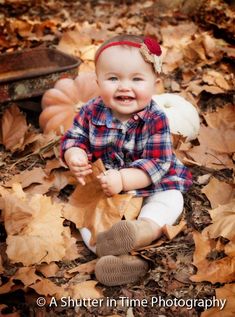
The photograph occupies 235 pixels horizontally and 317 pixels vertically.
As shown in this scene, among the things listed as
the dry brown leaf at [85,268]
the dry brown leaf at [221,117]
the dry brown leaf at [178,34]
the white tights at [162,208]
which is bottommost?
the dry brown leaf at [85,268]

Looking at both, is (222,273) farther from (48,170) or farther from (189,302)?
(48,170)

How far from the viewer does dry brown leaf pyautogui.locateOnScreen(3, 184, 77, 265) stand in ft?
5.90

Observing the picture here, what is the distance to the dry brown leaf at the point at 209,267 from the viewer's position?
169 cm

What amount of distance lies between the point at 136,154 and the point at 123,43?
553 mm

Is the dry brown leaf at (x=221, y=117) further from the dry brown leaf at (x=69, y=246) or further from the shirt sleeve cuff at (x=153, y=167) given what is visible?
the dry brown leaf at (x=69, y=246)

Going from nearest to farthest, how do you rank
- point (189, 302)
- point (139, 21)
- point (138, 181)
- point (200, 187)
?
point (189, 302), point (138, 181), point (200, 187), point (139, 21)

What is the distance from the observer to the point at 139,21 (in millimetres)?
5062

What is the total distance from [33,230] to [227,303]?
0.88 meters

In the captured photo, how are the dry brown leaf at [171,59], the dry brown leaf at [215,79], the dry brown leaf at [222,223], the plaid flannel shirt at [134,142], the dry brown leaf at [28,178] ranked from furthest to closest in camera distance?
the dry brown leaf at [171,59], the dry brown leaf at [215,79], the dry brown leaf at [28,178], the plaid flannel shirt at [134,142], the dry brown leaf at [222,223]

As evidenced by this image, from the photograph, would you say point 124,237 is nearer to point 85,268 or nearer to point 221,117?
point 85,268

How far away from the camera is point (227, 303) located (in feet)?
5.19

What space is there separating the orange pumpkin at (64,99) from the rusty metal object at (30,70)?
0.26ft

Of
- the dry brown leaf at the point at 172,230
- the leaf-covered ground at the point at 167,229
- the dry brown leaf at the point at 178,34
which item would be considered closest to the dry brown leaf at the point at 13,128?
the leaf-covered ground at the point at 167,229

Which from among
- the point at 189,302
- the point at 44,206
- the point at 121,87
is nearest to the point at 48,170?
the point at 44,206
